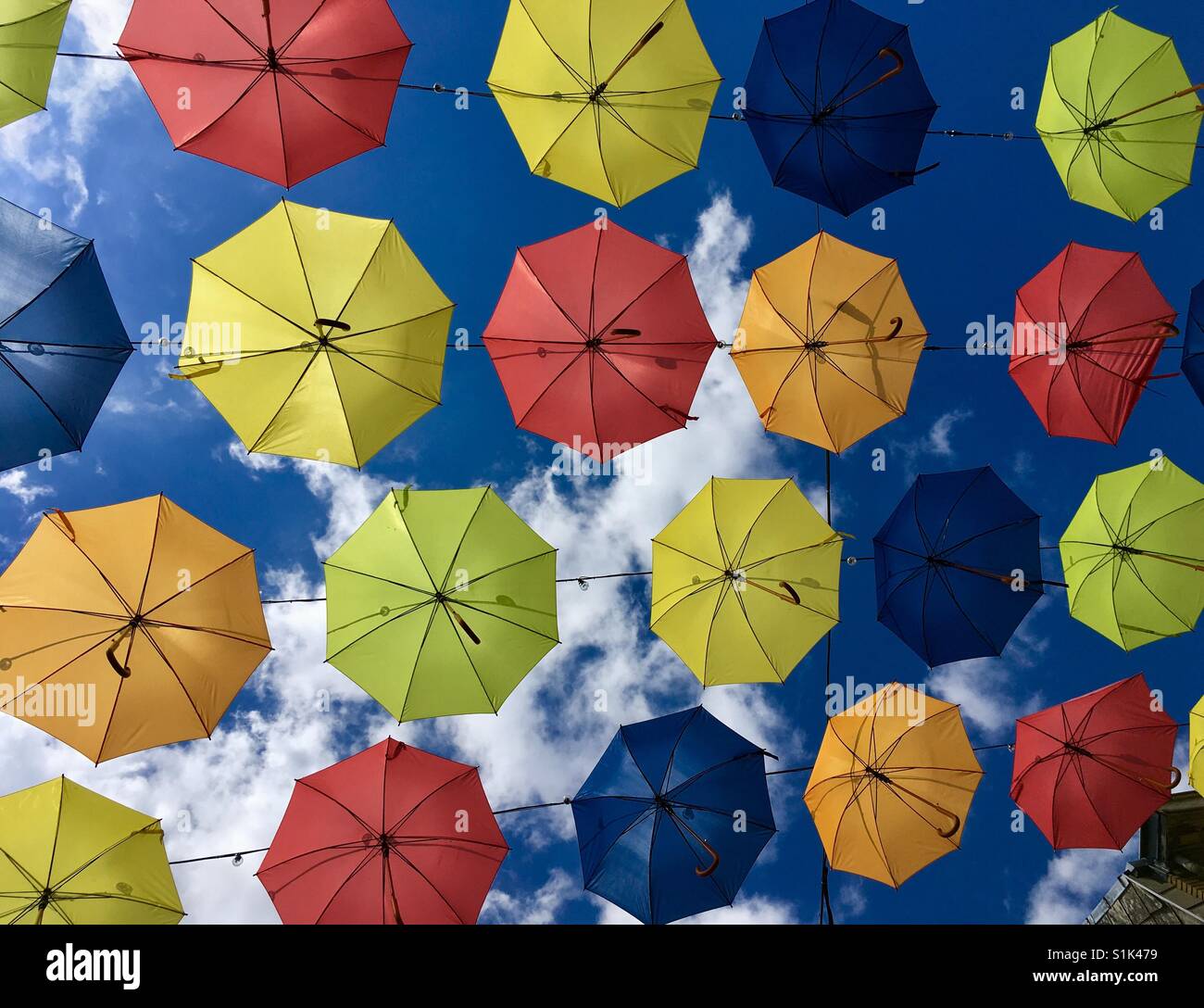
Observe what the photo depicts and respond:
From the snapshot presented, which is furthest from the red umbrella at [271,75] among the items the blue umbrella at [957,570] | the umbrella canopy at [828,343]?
the blue umbrella at [957,570]

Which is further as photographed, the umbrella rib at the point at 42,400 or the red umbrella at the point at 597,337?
the red umbrella at the point at 597,337

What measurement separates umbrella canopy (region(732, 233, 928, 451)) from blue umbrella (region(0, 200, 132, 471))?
29.3 feet

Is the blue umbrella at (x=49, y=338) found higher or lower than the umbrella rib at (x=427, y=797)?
higher

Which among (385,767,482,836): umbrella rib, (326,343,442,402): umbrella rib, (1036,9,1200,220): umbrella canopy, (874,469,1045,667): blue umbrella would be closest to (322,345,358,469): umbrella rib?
(326,343,442,402): umbrella rib

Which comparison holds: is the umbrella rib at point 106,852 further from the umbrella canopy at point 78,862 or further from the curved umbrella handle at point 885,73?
the curved umbrella handle at point 885,73

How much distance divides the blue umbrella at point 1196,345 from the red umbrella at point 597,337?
7.70 meters

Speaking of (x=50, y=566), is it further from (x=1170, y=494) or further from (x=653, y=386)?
(x=1170, y=494)

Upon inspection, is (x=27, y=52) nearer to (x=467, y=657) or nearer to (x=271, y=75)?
(x=271, y=75)

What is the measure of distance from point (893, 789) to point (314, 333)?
36.7 feet

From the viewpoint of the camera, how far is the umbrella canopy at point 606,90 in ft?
32.9

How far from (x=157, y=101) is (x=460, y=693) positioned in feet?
29.6

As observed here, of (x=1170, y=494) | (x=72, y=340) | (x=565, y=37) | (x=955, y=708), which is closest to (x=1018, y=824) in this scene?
(x=955, y=708)

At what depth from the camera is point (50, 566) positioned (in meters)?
9.47

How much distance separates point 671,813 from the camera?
1135 cm
